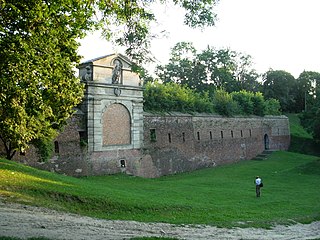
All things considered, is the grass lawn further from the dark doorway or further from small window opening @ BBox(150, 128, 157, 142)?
the dark doorway

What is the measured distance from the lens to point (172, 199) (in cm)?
1505

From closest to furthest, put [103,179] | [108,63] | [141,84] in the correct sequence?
[103,179], [108,63], [141,84]

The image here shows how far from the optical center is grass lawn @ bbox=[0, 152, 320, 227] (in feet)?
38.5

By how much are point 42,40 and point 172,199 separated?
8073 millimetres

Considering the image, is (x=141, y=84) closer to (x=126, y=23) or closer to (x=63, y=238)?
(x=126, y=23)

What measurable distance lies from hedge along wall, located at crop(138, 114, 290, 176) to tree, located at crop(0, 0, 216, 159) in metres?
12.6

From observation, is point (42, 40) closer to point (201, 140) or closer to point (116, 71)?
point (116, 71)

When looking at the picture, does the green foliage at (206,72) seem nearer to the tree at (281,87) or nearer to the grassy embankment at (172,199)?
the tree at (281,87)

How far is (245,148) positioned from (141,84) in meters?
15.6

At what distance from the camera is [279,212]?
47.0ft

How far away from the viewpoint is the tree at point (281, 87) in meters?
59.6

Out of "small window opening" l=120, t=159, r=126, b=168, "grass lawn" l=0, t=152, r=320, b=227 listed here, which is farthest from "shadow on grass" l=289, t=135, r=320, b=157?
"small window opening" l=120, t=159, r=126, b=168

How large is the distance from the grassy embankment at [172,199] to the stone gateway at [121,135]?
174 cm

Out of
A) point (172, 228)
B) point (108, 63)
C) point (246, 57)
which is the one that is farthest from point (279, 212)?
point (246, 57)
